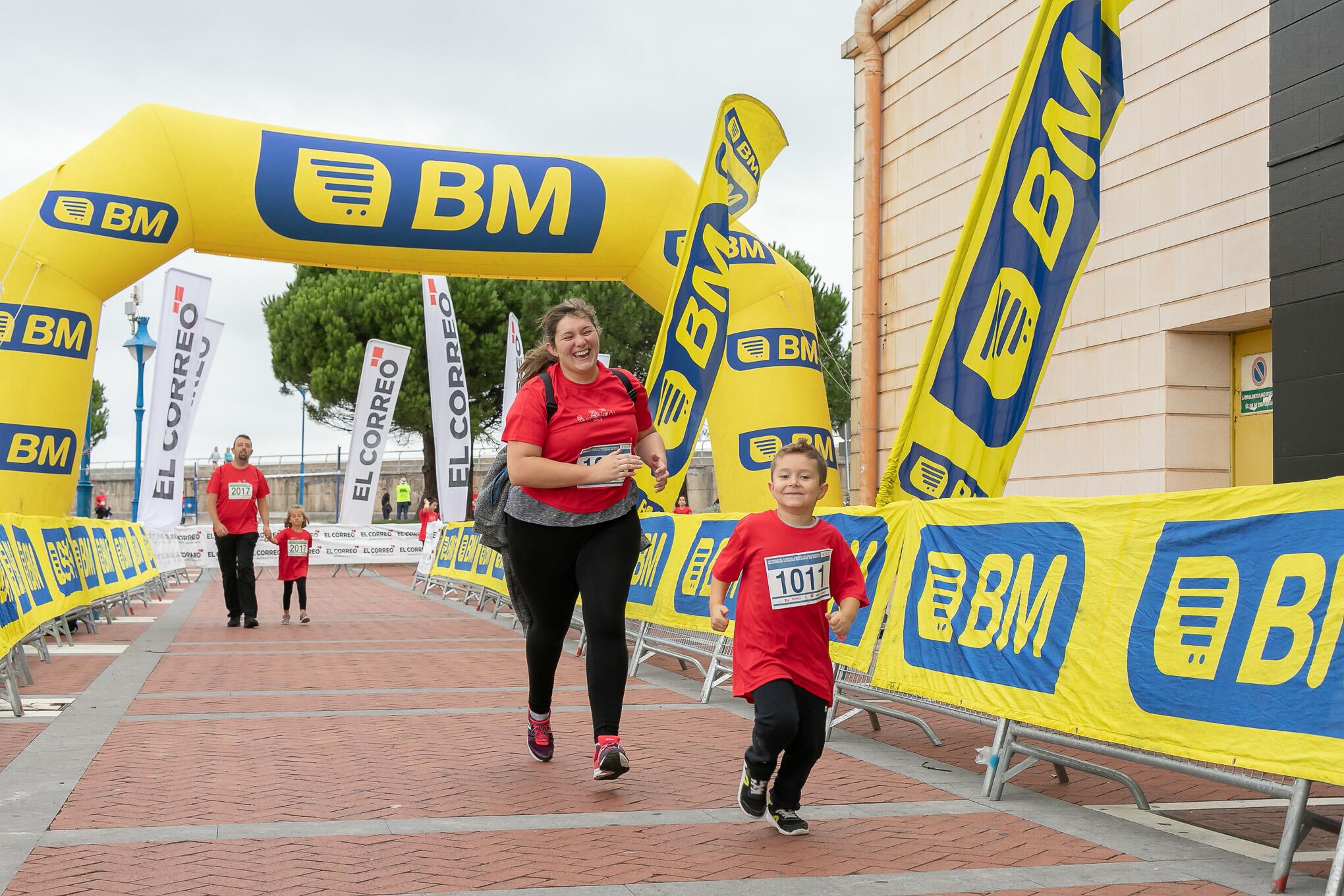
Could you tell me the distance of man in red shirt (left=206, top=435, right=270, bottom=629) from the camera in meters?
13.4

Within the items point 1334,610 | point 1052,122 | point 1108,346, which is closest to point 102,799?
point 1334,610

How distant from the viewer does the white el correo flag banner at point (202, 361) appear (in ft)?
75.3

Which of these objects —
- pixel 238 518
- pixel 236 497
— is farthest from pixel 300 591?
pixel 236 497

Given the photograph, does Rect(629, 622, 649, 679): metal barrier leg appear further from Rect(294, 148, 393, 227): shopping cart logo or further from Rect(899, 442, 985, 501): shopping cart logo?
Rect(294, 148, 393, 227): shopping cart logo

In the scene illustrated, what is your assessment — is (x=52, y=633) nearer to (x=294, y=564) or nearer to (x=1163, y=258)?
(x=294, y=564)

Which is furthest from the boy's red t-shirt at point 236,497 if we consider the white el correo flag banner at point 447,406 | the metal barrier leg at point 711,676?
the white el correo flag banner at point 447,406

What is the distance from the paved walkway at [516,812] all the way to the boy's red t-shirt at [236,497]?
5308mm

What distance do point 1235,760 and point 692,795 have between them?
6.66ft

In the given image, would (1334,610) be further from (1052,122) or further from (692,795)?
(1052,122)

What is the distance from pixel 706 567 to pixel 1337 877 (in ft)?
19.2

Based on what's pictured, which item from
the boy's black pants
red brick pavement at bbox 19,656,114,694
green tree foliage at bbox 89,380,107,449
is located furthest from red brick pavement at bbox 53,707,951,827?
green tree foliage at bbox 89,380,107,449

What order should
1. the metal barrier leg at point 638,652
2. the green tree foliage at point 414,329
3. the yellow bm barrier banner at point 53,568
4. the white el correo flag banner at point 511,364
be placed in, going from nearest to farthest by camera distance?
the yellow bm barrier banner at point 53,568 < the metal barrier leg at point 638,652 < the white el correo flag banner at point 511,364 < the green tree foliage at point 414,329

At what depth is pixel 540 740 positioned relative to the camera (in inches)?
228

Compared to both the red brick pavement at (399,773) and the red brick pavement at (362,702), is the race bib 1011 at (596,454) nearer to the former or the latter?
the red brick pavement at (399,773)
